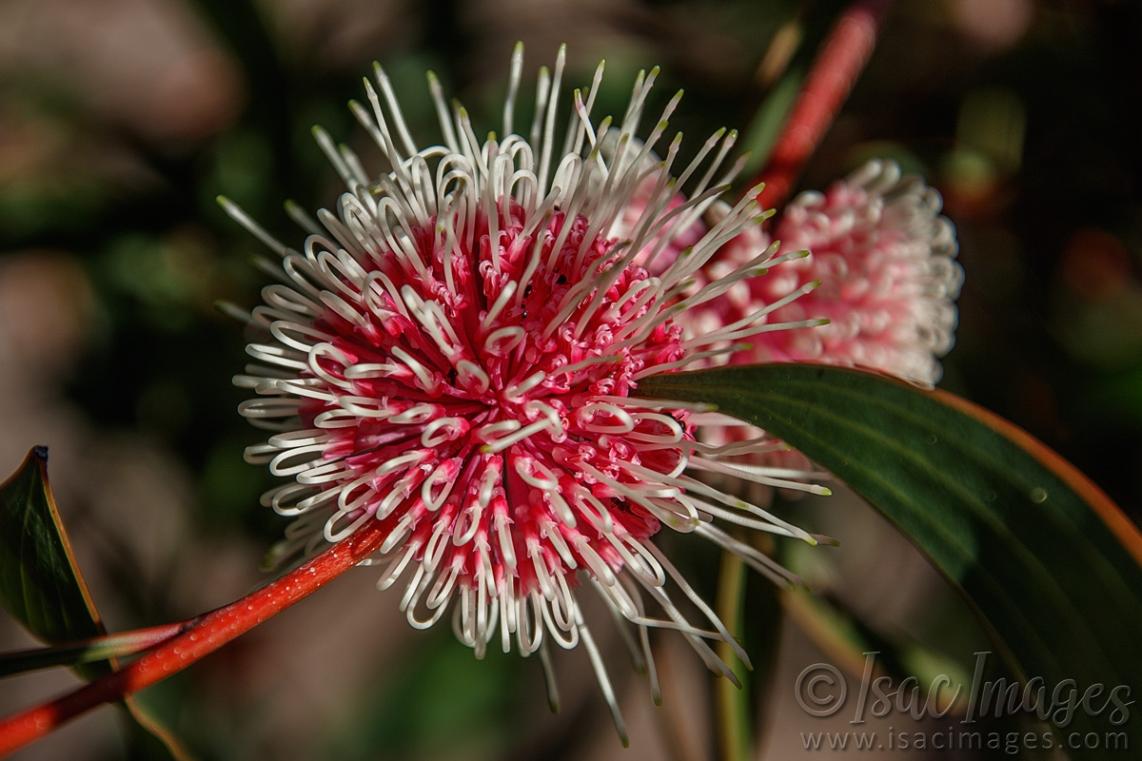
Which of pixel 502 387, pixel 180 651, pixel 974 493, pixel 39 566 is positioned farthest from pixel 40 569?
pixel 974 493

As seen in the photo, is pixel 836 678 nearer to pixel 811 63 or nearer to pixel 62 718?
pixel 811 63

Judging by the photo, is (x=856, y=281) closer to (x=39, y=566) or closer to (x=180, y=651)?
(x=180, y=651)

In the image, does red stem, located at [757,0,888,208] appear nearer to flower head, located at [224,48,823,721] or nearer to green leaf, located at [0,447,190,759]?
flower head, located at [224,48,823,721]

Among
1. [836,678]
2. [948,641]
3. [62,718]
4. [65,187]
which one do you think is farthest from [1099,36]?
[65,187]

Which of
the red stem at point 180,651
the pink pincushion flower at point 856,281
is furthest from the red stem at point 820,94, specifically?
the red stem at point 180,651
